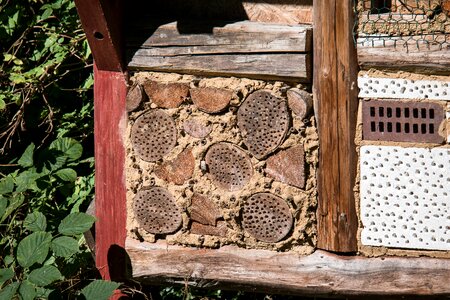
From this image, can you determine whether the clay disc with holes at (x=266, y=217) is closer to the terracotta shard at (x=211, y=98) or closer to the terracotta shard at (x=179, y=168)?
the terracotta shard at (x=179, y=168)

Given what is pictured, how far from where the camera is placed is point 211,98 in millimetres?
4688

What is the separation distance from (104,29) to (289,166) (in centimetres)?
122

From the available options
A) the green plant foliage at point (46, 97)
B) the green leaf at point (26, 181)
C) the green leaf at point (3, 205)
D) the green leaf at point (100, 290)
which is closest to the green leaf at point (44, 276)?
the green leaf at point (100, 290)

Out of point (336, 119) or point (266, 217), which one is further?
point (266, 217)

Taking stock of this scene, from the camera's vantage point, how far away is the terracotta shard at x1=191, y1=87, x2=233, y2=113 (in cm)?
466

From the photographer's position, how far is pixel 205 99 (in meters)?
4.70

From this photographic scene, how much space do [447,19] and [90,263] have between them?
2558mm

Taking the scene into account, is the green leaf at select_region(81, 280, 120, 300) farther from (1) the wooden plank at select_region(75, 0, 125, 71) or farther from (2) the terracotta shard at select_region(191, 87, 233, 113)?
(1) the wooden plank at select_region(75, 0, 125, 71)

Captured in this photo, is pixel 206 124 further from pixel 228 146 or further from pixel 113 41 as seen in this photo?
pixel 113 41

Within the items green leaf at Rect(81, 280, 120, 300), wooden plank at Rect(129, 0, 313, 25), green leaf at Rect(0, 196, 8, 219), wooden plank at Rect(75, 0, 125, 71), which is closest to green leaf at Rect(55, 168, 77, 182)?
green leaf at Rect(0, 196, 8, 219)

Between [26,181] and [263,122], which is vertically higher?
[263,122]

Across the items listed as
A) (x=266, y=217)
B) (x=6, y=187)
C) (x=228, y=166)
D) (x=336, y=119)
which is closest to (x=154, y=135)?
(x=228, y=166)

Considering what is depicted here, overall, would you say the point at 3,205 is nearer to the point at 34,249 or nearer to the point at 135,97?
the point at 34,249

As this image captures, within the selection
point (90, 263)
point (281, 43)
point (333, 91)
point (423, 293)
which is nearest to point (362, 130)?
point (333, 91)
